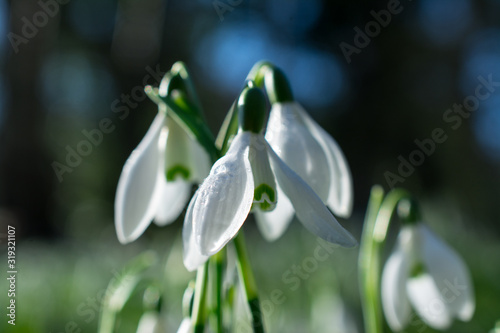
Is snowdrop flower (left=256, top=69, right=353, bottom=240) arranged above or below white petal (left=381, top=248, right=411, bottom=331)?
above

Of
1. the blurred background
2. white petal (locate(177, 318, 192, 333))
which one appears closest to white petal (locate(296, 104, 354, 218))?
white petal (locate(177, 318, 192, 333))

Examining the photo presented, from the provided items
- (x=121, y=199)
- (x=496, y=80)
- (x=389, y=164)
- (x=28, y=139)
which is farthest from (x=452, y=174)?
(x=121, y=199)

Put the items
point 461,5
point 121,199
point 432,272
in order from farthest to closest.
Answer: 1. point 461,5
2. point 432,272
3. point 121,199

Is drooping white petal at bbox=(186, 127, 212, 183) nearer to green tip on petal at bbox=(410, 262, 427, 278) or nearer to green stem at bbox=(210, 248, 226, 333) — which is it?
green stem at bbox=(210, 248, 226, 333)

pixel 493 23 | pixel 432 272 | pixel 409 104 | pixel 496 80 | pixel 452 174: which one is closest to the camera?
pixel 432 272

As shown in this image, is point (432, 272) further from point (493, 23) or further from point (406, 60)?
point (406, 60)

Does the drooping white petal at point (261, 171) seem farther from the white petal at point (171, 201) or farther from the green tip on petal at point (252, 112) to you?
the white petal at point (171, 201)
